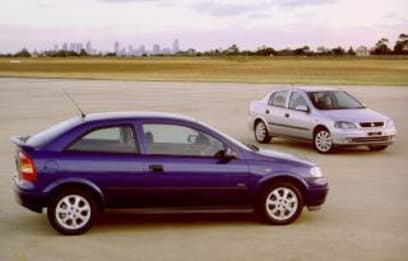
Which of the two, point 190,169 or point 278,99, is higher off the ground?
point 190,169

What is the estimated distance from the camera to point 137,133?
895cm

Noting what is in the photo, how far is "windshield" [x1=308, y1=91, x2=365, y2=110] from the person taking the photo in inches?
667

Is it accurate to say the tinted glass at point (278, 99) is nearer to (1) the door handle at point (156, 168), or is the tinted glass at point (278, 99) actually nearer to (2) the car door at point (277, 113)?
(2) the car door at point (277, 113)

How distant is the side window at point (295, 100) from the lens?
17.2 m

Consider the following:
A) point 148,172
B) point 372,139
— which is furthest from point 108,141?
point 372,139

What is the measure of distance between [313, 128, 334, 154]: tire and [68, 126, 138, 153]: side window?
7.82 metres

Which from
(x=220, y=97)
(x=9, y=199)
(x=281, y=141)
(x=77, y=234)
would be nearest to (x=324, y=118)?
(x=281, y=141)

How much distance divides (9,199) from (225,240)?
3.67 m

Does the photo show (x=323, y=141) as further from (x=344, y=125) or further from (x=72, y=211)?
(x=72, y=211)

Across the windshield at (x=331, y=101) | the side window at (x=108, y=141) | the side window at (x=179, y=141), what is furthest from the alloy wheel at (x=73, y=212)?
the windshield at (x=331, y=101)

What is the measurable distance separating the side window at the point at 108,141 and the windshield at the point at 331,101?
28.0ft

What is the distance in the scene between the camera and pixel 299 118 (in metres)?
17.0

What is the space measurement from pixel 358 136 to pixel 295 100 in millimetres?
2112

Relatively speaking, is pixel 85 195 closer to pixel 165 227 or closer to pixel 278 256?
A: pixel 165 227
